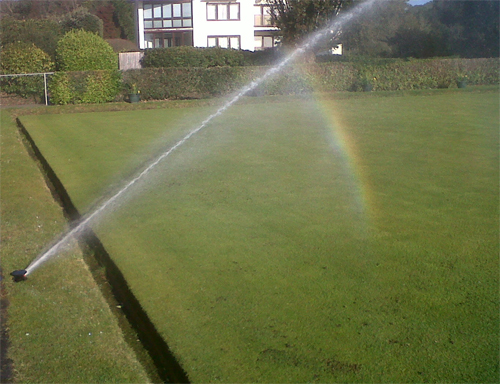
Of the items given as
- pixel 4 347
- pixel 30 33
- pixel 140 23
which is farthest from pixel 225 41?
pixel 4 347

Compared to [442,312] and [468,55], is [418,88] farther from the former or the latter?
[442,312]

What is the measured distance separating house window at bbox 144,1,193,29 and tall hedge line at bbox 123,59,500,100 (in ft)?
66.4

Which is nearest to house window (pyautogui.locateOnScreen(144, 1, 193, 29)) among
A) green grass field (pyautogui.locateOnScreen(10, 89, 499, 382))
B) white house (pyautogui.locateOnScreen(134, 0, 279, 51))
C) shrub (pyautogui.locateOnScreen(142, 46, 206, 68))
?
white house (pyautogui.locateOnScreen(134, 0, 279, 51))

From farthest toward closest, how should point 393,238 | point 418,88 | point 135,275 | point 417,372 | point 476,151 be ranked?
point 418,88 → point 476,151 → point 393,238 → point 135,275 → point 417,372

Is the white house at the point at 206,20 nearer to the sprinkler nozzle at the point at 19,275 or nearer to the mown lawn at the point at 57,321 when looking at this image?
the mown lawn at the point at 57,321

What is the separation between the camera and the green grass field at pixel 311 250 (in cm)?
409

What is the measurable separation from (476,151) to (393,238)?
6506mm

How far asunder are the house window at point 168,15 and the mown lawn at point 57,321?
136 feet

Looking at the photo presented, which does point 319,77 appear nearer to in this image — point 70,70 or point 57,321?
point 70,70

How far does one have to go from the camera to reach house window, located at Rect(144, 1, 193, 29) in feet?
153

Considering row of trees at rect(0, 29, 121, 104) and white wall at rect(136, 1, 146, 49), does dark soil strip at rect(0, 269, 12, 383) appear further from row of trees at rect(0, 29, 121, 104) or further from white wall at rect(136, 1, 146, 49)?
white wall at rect(136, 1, 146, 49)

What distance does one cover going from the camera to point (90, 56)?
2773cm

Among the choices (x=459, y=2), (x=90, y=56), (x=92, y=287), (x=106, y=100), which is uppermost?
(x=459, y=2)

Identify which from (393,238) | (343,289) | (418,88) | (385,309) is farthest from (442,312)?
(418,88)
